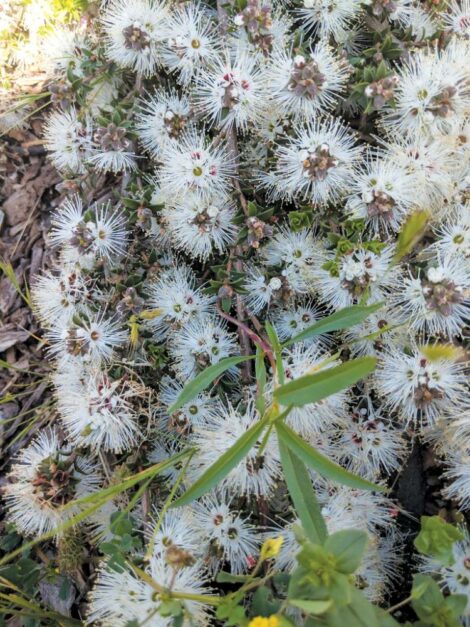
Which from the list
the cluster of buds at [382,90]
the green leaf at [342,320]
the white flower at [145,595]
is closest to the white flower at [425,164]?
the cluster of buds at [382,90]

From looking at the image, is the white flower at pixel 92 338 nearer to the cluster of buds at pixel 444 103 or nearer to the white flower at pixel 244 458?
the white flower at pixel 244 458

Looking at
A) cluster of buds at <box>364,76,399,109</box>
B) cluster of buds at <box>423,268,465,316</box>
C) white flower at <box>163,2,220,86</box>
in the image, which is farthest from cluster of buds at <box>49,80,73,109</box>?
cluster of buds at <box>423,268,465,316</box>

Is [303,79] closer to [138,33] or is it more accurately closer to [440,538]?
[138,33]

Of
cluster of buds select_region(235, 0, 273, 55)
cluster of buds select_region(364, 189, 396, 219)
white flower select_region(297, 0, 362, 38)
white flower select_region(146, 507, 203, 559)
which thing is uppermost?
white flower select_region(297, 0, 362, 38)

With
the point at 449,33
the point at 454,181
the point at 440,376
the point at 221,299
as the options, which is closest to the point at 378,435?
the point at 440,376

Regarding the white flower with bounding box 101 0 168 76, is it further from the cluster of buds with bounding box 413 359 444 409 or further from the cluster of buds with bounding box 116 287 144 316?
the cluster of buds with bounding box 413 359 444 409
